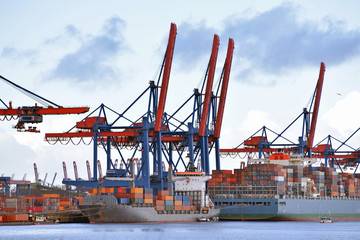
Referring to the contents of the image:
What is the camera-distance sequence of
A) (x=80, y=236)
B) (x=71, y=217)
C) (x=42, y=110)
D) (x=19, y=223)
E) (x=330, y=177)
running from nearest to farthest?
(x=80, y=236) → (x=42, y=110) → (x=19, y=223) → (x=71, y=217) → (x=330, y=177)

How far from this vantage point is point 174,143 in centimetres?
11869

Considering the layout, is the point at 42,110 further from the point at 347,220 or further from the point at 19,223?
the point at 347,220

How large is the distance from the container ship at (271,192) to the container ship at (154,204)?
11.4ft

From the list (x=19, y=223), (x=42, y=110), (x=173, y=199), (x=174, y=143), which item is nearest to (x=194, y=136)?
(x=174, y=143)

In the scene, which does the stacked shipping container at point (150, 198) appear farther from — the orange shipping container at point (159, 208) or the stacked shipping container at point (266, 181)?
the stacked shipping container at point (266, 181)

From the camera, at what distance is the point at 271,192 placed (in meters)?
108

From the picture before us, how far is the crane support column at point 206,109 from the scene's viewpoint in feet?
369

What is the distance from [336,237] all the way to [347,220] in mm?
48497

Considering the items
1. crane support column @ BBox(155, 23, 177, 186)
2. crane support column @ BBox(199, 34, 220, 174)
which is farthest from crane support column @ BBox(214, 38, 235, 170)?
crane support column @ BBox(155, 23, 177, 186)

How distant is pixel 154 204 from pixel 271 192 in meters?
16.4

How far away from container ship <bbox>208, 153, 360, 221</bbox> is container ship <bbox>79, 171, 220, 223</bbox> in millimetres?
3479

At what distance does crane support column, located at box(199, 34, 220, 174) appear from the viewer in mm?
112438

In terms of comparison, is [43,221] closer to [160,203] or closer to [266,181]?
[160,203]

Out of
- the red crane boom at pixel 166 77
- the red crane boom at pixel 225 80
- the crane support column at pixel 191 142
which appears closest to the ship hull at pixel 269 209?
the crane support column at pixel 191 142
